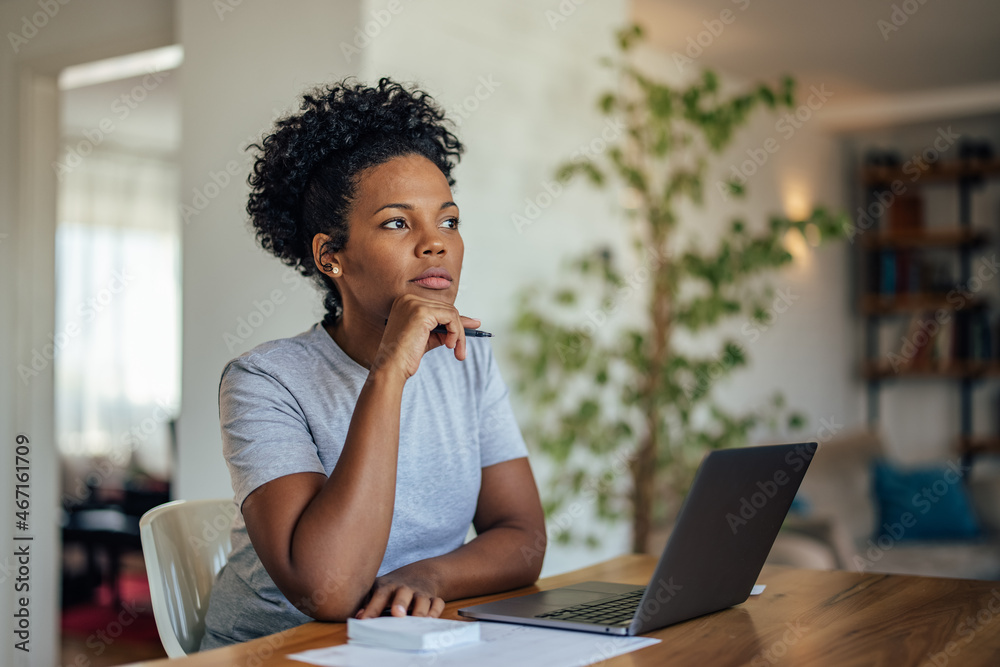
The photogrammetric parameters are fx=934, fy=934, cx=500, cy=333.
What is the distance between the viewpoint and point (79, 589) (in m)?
4.79

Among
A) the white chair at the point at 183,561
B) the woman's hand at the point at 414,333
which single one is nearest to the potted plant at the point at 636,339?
the white chair at the point at 183,561

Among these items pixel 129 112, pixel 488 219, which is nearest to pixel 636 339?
pixel 488 219

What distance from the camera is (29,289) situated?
3115 millimetres

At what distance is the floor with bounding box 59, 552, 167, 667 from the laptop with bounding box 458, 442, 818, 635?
2407 mm

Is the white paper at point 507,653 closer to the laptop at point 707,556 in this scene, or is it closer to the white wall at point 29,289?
the laptop at point 707,556

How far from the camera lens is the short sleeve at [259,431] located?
1212 millimetres

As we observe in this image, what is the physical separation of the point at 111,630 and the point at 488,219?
272cm

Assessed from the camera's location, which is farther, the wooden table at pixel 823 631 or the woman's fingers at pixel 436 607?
the woman's fingers at pixel 436 607

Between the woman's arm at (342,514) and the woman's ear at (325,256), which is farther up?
the woman's ear at (325,256)

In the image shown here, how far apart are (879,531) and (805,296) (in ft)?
5.79

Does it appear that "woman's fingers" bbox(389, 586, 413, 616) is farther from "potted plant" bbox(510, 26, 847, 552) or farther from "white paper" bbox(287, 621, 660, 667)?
"potted plant" bbox(510, 26, 847, 552)

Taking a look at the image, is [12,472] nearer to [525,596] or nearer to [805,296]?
[525,596]

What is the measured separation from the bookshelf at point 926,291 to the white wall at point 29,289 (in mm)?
4809

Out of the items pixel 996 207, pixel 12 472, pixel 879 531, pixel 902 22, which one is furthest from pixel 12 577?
pixel 996 207
